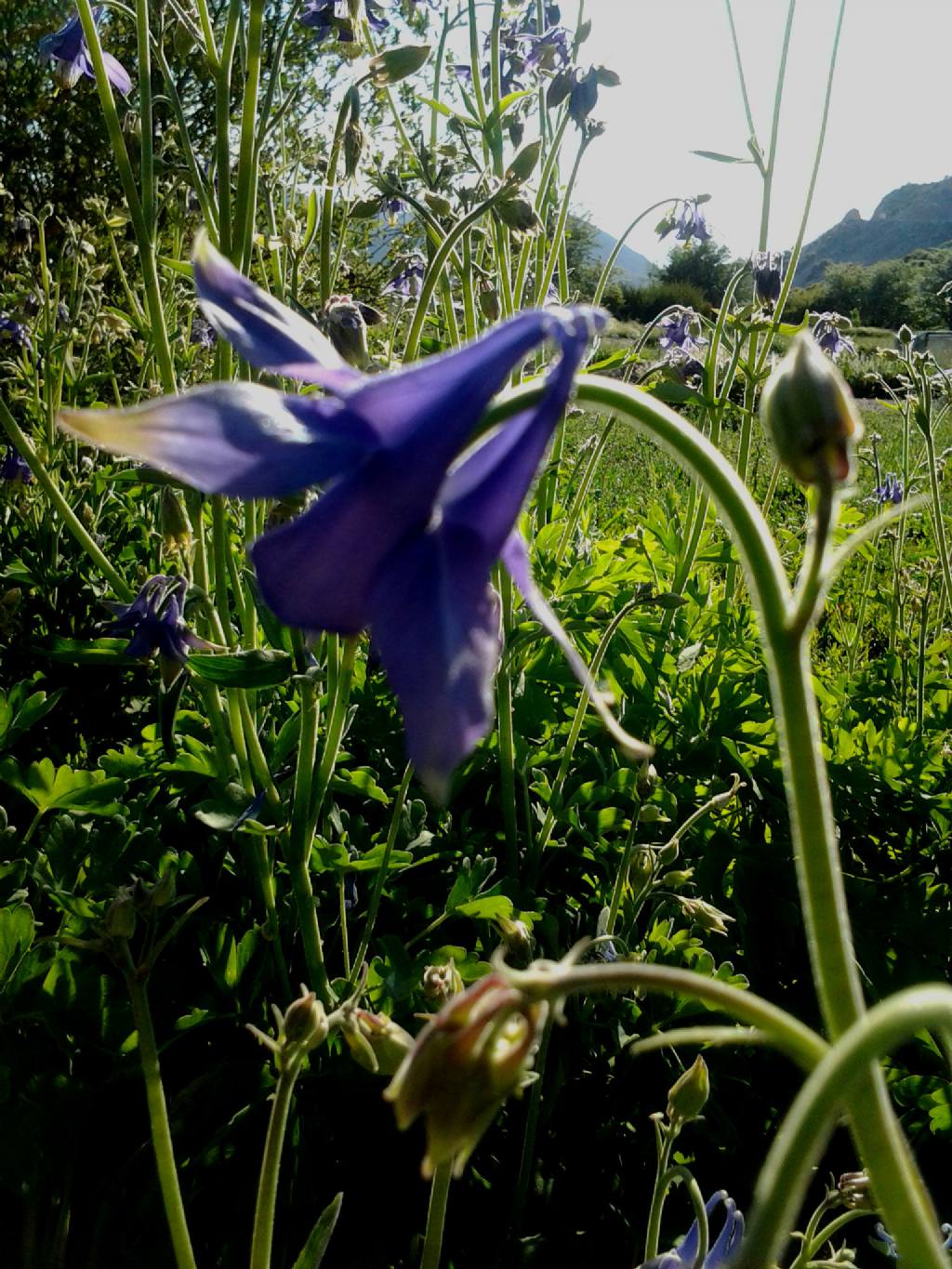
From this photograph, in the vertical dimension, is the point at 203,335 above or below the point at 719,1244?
above

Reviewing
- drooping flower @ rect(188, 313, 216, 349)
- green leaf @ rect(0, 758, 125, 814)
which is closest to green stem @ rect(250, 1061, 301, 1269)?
green leaf @ rect(0, 758, 125, 814)

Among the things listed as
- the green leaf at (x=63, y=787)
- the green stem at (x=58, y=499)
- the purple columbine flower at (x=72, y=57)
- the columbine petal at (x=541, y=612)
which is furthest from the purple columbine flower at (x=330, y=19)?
the columbine petal at (x=541, y=612)

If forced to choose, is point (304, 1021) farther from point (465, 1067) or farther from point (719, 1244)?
point (719, 1244)

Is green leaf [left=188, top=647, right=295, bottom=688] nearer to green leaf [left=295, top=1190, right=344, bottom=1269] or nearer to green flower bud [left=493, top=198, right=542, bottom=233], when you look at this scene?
green leaf [left=295, top=1190, right=344, bottom=1269]

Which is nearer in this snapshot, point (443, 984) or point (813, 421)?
point (813, 421)

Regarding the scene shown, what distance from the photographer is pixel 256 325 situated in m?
0.56

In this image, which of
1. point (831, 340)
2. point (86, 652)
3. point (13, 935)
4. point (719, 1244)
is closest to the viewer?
point (719, 1244)

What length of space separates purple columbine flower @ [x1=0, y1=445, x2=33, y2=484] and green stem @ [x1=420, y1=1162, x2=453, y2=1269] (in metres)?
2.59

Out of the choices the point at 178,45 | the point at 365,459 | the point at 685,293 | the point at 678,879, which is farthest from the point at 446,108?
the point at 685,293

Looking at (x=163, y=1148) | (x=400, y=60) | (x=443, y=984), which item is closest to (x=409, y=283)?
(x=400, y=60)

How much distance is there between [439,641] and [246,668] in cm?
83

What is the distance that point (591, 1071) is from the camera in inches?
60.5

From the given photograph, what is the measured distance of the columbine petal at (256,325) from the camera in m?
0.56

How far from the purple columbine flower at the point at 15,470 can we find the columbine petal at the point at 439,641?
109 inches
